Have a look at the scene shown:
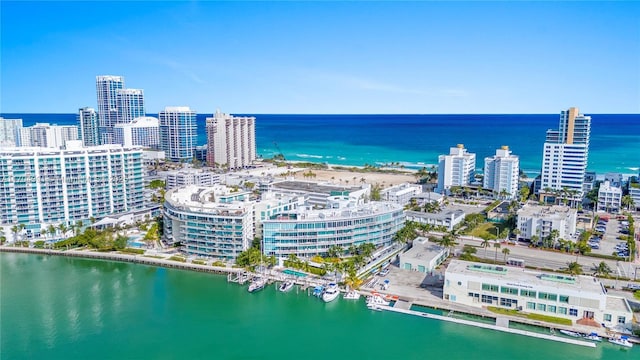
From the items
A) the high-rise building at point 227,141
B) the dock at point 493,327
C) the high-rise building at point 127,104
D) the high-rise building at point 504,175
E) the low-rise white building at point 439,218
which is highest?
the high-rise building at point 127,104

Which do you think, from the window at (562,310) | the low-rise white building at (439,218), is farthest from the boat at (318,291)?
the low-rise white building at (439,218)

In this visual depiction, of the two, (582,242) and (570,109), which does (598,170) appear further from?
(582,242)

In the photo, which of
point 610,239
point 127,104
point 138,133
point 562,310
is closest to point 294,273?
point 562,310

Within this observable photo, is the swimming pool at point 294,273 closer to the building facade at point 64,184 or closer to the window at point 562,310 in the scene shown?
the window at point 562,310

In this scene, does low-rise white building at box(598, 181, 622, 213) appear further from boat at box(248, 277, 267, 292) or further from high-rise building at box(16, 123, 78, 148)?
high-rise building at box(16, 123, 78, 148)

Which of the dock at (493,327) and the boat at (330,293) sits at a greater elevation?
the boat at (330,293)
